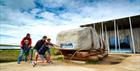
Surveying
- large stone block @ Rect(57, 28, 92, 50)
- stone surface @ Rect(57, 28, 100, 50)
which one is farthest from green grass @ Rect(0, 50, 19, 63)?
large stone block @ Rect(57, 28, 92, 50)

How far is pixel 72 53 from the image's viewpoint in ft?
25.0

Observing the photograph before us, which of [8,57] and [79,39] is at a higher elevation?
[79,39]

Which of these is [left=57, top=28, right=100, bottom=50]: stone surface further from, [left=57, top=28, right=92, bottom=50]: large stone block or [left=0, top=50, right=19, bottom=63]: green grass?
[left=0, top=50, right=19, bottom=63]: green grass

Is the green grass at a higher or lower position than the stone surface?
lower

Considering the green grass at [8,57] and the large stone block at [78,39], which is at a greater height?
the large stone block at [78,39]

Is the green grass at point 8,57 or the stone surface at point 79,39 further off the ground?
the stone surface at point 79,39

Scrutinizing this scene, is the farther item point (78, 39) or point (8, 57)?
point (8, 57)

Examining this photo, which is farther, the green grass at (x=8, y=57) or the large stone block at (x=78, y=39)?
the green grass at (x=8, y=57)

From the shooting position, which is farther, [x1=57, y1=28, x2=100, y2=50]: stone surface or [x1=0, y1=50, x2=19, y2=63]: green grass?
[x1=0, y1=50, x2=19, y2=63]: green grass

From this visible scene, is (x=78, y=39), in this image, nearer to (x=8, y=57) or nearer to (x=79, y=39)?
(x=79, y=39)

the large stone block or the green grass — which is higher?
the large stone block

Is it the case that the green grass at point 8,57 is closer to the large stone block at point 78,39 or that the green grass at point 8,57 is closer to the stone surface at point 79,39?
the stone surface at point 79,39

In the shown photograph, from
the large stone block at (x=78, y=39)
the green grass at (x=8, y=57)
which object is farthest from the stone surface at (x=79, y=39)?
the green grass at (x=8, y=57)

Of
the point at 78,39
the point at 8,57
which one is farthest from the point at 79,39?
the point at 8,57
